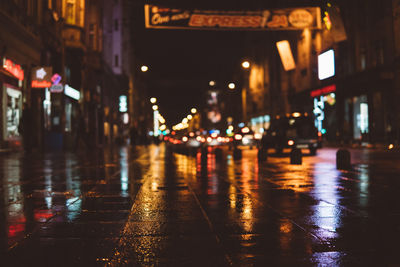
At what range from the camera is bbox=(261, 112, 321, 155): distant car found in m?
24.3

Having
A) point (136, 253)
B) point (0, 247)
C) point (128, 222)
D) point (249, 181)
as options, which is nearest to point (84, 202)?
point (128, 222)

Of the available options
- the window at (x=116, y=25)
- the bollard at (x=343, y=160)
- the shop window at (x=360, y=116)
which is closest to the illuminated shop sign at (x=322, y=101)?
the shop window at (x=360, y=116)

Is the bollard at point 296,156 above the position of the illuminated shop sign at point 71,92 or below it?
below

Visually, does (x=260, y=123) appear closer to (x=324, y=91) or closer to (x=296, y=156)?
(x=324, y=91)

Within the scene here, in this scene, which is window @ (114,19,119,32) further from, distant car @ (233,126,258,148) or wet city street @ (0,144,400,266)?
wet city street @ (0,144,400,266)

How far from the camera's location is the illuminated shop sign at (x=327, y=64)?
39.0 m

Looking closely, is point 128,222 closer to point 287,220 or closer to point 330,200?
point 287,220

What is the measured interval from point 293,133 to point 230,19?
26.3 ft

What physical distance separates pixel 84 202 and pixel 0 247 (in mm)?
2891

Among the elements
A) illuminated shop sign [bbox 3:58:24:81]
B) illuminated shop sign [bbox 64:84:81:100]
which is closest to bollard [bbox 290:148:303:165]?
Answer: illuminated shop sign [bbox 3:58:24:81]

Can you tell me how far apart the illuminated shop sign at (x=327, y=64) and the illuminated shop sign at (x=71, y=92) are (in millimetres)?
21184

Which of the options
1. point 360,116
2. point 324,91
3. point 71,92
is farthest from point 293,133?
point 324,91

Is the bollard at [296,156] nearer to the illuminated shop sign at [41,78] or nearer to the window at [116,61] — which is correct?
the illuminated shop sign at [41,78]

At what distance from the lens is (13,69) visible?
22.9m
